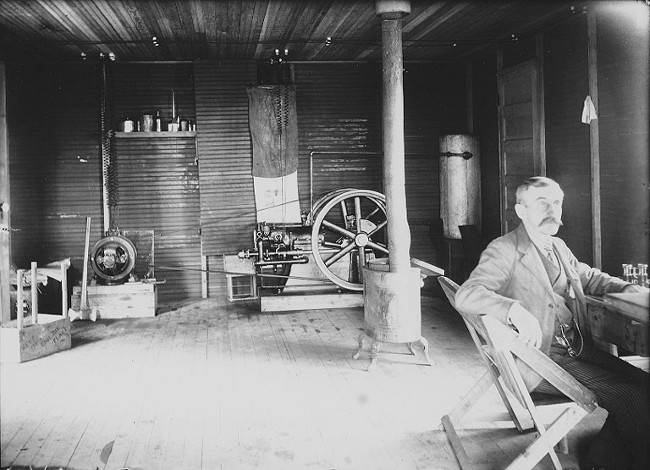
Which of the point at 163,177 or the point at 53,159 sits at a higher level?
the point at 53,159

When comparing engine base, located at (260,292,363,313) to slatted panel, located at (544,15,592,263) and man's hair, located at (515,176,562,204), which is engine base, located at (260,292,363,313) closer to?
slatted panel, located at (544,15,592,263)

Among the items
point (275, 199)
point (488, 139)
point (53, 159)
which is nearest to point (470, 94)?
point (488, 139)

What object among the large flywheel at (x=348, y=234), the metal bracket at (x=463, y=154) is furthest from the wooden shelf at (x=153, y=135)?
the metal bracket at (x=463, y=154)

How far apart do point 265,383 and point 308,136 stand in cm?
421

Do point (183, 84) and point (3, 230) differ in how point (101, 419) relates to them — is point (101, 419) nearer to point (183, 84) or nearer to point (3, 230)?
point (3, 230)

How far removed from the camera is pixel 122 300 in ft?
25.0

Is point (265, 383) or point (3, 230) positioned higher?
point (3, 230)

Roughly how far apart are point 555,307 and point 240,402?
2260mm

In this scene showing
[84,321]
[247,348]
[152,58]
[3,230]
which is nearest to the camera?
[247,348]

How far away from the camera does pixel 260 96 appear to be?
8.43 metres

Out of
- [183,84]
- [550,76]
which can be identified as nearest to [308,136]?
[183,84]

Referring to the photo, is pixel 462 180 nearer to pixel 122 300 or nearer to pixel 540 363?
pixel 122 300

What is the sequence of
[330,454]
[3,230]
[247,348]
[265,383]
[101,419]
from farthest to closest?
[3,230] < [247,348] < [265,383] < [101,419] < [330,454]

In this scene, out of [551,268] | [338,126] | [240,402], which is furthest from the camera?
[338,126]
